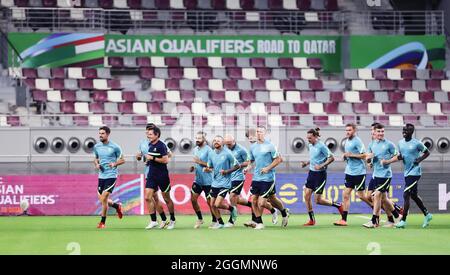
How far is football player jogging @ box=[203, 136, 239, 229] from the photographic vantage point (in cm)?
2464

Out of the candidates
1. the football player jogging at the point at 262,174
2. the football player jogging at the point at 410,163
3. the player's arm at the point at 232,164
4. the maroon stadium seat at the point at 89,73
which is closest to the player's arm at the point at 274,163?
the football player jogging at the point at 262,174

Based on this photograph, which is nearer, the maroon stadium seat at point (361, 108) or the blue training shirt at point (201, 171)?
the blue training shirt at point (201, 171)

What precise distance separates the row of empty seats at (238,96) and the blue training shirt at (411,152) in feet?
59.1

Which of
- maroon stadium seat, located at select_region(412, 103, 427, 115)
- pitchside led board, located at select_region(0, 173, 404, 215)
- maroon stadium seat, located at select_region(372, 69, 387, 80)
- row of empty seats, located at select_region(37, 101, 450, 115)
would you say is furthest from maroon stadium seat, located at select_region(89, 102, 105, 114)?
maroon stadium seat, located at select_region(412, 103, 427, 115)

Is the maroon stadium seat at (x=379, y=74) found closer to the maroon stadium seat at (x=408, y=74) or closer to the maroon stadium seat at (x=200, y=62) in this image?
the maroon stadium seat at (x=408, y=74)

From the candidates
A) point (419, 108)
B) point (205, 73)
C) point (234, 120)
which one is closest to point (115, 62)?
point (205, 73)

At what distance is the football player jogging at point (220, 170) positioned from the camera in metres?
24.6

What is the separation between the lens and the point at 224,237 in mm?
21734

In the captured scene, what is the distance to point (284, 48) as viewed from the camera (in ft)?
151

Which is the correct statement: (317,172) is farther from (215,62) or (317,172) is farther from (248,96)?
(215,62)

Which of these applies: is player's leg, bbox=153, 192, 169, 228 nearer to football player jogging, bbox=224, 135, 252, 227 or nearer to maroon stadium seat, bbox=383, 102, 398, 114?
football player jogging, bbox=224, 135, 252, 227

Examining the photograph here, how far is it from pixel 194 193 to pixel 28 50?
2037cm

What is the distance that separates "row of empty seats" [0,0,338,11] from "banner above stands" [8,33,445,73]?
248 centimetres
